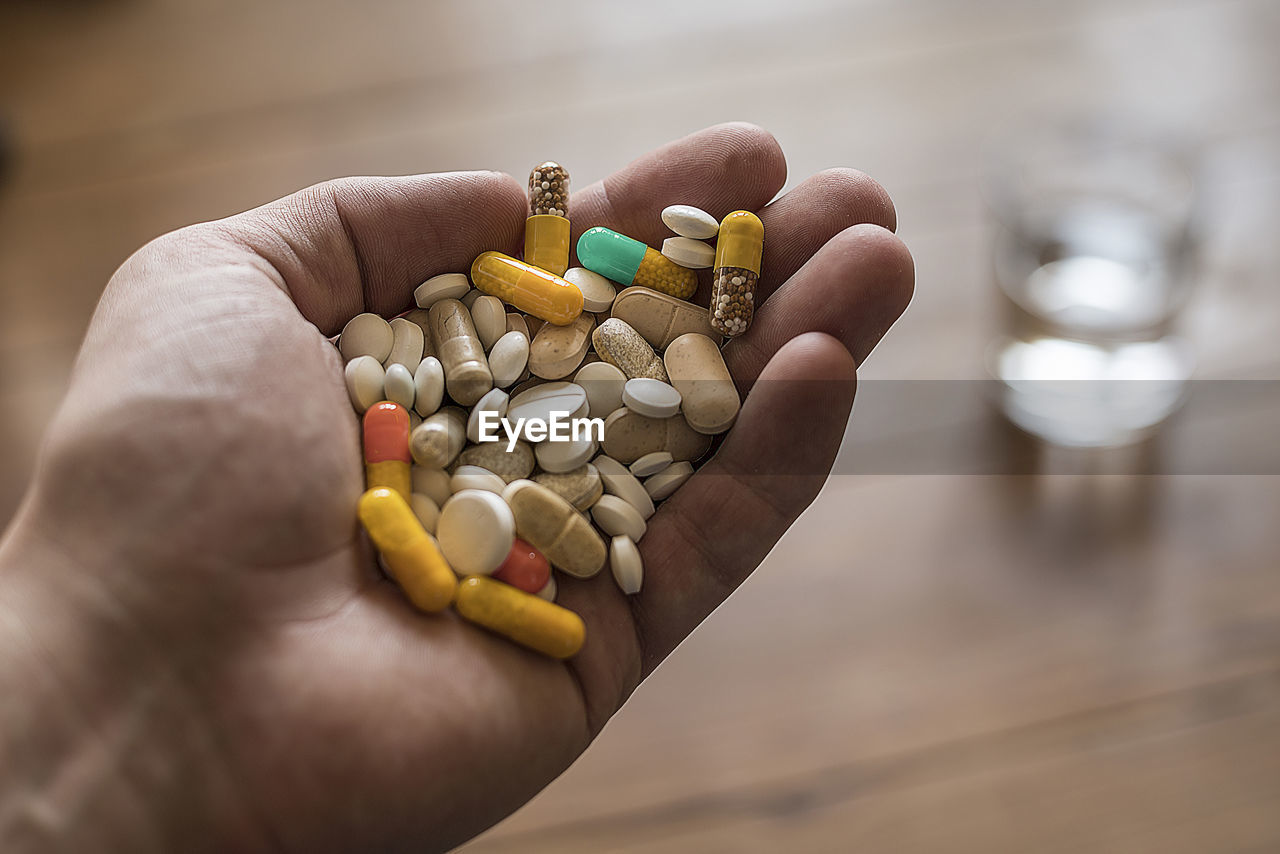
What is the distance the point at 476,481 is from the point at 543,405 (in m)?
0.09

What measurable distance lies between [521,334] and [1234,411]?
1.09 m

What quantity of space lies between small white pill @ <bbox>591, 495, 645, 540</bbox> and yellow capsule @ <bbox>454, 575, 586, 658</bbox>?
3.6 inches

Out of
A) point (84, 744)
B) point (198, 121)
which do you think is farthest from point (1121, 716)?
point (198, 121)

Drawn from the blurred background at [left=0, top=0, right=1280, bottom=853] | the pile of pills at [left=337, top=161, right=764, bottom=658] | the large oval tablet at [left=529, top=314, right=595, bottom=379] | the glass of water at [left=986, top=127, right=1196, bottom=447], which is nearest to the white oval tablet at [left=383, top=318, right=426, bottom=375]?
the pile of pills at [left=337, top=161, right=764, bottom=658]

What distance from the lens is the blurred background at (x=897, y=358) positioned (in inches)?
54.9

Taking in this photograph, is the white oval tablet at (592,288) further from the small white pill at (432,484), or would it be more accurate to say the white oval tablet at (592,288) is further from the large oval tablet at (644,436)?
the small white pill at (432,484)

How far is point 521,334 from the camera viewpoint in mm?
1060

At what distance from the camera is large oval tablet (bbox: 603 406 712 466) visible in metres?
1.03

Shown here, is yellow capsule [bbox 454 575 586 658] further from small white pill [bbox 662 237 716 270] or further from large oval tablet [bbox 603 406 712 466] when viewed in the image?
small white pill [bbox 662 237 716 270]

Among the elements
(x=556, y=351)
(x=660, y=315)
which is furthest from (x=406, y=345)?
(x=660, y=315)

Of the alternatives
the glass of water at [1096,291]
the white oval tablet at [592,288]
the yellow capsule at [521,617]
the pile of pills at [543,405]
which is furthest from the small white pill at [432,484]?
the glass of water at [1096,291]

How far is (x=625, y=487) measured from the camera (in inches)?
39.5

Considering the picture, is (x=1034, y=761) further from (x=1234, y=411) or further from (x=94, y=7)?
(x=94, y=7)

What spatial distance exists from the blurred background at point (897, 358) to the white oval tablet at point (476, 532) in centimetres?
55
